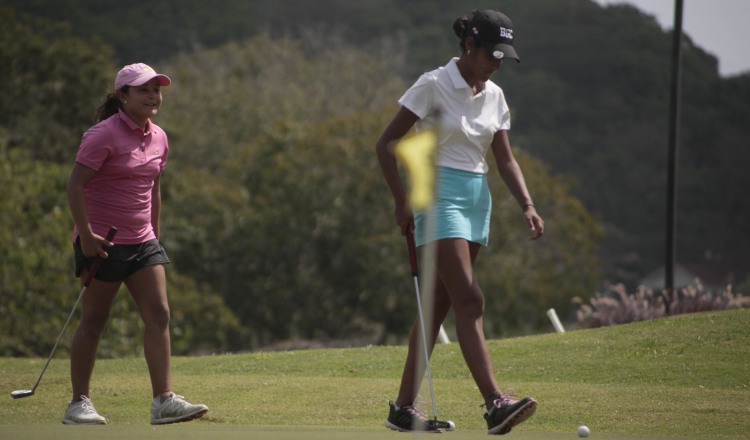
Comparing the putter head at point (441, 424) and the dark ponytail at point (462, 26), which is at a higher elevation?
the dark ponytail at point (462, 26)

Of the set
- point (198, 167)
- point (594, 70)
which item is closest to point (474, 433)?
point (198, 167)

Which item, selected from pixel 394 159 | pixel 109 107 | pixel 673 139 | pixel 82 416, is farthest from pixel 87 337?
pixel 673 139

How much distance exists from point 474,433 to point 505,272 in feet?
120

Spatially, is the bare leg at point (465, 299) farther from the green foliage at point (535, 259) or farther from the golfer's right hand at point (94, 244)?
the green foliage at point (535, 259)

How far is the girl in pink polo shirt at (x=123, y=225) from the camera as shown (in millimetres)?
7633

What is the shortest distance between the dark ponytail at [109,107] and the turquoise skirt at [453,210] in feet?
6.58

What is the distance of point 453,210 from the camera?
23.7ft

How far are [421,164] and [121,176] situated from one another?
1.89 metres

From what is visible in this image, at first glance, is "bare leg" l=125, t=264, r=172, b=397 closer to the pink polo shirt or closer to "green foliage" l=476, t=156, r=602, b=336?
the pink polo shirt

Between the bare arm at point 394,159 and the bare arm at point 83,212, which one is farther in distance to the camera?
the bare arm at point 83,212

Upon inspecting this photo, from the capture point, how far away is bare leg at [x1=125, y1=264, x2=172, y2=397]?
7688mm

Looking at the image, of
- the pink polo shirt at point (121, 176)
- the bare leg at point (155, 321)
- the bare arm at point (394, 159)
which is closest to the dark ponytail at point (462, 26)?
the bare arm at point (394, 159)

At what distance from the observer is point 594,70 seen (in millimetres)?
84938

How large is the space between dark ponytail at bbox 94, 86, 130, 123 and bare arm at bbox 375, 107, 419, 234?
1.74 m
